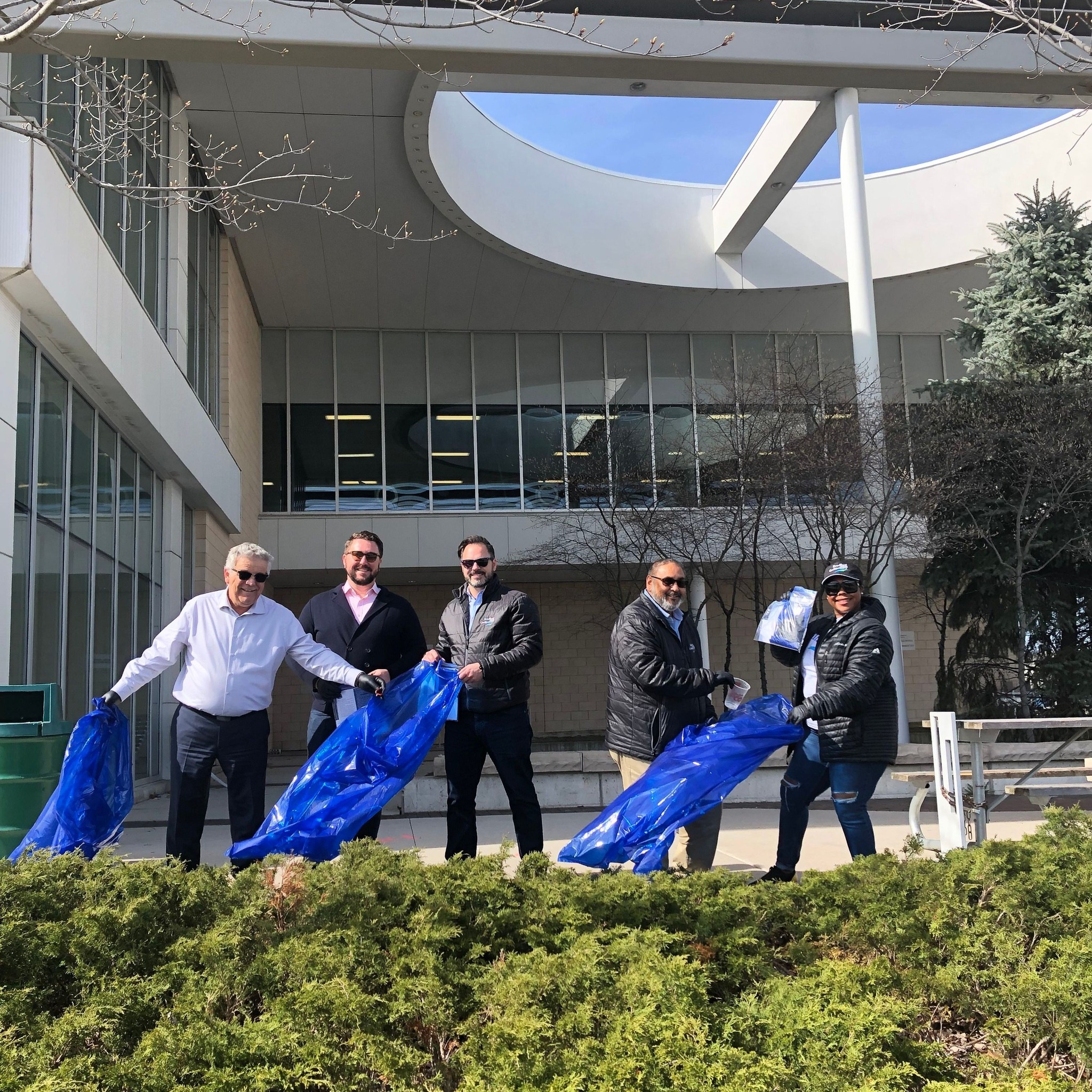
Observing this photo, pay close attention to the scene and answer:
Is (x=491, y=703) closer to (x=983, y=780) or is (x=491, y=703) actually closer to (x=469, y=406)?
(x=983, y=780)

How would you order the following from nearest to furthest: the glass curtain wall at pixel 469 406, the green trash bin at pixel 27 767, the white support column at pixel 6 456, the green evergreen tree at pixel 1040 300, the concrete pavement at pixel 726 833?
the green trash bin at pixel 27 767
the concrete pavement at pixel 726 833
the white support column at pixel 6 456
the green evergreen tree at pixel 1040 300
the glass curtain wall at pixel 469 406

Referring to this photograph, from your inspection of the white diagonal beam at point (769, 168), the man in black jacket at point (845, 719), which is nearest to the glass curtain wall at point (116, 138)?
the man in black jacket at point (845, 719)

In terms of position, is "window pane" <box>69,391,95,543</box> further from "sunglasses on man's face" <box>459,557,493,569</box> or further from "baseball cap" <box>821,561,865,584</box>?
"baseball cap" <box>821,561,865,584</box>

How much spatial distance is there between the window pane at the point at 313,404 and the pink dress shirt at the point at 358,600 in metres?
16.7

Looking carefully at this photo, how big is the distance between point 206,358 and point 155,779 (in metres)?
6.69

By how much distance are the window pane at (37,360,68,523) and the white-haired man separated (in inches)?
157

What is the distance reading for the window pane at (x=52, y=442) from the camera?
27.7 feet

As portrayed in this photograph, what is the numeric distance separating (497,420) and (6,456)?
634 inches

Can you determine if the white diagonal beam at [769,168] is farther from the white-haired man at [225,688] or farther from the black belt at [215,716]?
the black belt at [215,716]

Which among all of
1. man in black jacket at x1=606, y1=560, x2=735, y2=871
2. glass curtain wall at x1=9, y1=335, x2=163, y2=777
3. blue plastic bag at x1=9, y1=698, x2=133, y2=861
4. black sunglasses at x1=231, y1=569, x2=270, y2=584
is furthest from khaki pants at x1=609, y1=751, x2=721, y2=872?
glass curtain wall at x1=9, y1=335, x2=163, y2=777

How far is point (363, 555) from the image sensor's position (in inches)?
220

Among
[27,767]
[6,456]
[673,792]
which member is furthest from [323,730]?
[6,456]

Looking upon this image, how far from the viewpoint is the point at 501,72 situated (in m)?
11.5

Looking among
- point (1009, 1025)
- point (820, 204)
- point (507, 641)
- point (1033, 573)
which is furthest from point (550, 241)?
point (1009, 1025)
